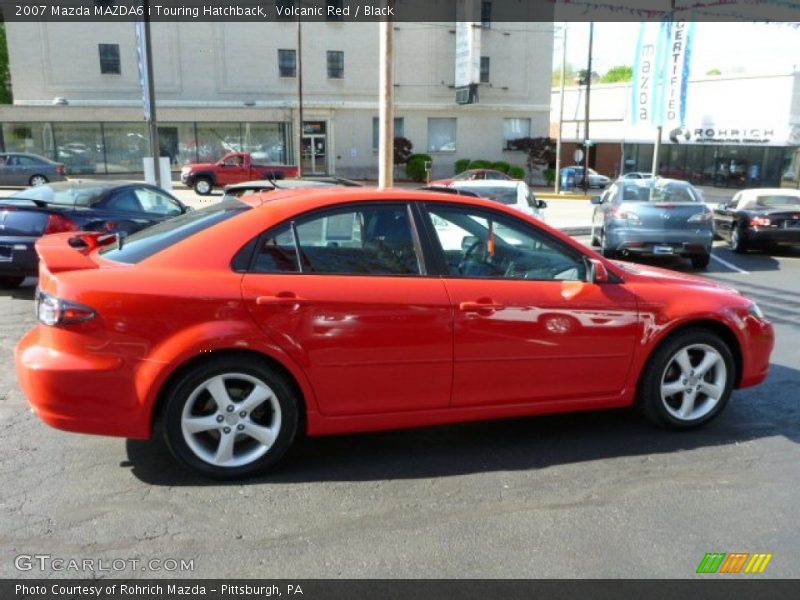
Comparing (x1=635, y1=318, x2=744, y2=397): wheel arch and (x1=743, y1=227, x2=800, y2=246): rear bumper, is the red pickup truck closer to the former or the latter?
(x1=743, y1=227, x2=800, y2=246): rear bumper

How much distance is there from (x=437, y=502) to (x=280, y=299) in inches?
52.4

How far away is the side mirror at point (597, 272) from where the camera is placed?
416 cm

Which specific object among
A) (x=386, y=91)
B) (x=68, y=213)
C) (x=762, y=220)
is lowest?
(x=762, y=220)

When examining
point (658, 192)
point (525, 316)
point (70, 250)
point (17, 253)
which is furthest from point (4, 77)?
point (525, 316)

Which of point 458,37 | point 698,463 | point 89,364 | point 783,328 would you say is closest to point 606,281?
point 698,463

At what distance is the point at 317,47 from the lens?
35750 mm

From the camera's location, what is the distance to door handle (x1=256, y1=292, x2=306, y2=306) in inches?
141

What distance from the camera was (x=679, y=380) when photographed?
4469mm

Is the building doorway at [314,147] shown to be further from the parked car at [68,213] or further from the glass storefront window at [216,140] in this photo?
the parked car at [68,213]

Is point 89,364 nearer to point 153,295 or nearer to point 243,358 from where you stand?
point 153,295

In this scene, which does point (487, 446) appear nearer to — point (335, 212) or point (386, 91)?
point (335, 212)

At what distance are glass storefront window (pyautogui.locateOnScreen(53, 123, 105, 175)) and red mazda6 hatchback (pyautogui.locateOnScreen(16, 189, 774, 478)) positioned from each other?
105 ft

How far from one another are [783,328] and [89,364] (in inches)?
272

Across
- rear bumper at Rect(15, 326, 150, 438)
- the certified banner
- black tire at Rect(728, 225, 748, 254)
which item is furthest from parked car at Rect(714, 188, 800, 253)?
rear bumper at Rect(15, 326, 150, 438)
